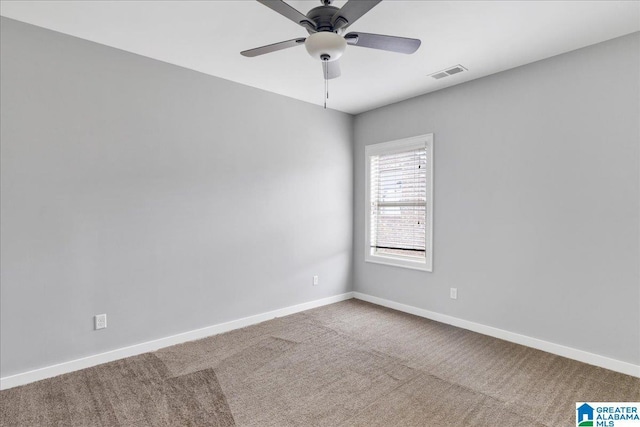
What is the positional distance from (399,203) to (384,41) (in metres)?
2.54

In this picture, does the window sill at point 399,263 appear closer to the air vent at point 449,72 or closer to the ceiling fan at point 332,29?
the air vent at point 449,72

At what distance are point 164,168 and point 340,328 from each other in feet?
8.02

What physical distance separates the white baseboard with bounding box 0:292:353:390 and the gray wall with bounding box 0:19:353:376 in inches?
2.1

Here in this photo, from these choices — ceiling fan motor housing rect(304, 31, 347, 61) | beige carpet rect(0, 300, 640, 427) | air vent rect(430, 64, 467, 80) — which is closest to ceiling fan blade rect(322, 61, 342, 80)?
ceiling fan motor housing rect(304, 31, 347, 61)

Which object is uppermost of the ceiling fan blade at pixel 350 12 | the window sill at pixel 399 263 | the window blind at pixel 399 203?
the ceiling fan blade at pixel 350 12

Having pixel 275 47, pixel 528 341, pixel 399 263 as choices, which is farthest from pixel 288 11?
pixel 528 341

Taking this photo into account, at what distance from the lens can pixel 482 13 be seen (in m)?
2.37

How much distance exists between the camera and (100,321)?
9.25 ft

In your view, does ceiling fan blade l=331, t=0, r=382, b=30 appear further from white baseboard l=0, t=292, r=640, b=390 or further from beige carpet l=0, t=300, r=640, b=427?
white baseboard l=0, t=292, r=640, b=390

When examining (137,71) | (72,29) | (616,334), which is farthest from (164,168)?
(616,334)

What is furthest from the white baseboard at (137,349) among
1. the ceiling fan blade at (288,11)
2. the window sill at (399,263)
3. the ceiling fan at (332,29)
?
the ceiling fan blade at (288,11)

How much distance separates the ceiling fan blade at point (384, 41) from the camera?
2.04m

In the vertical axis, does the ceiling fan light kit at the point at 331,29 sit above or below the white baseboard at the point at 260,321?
above

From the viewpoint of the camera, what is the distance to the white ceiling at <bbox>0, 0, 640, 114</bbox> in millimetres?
2303
